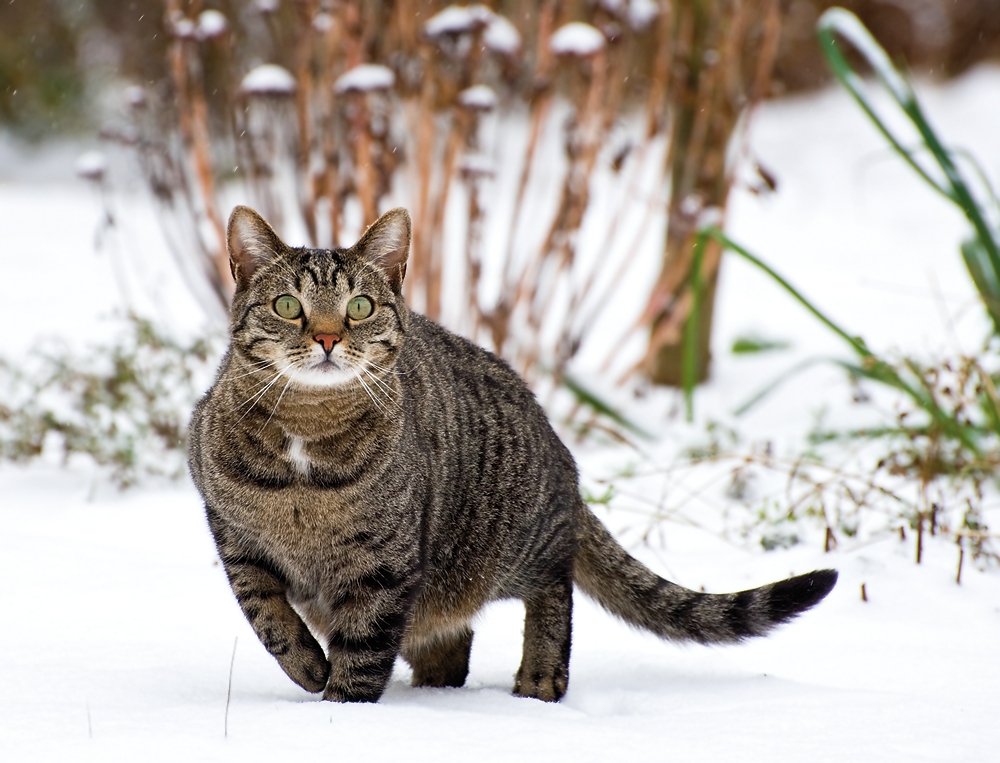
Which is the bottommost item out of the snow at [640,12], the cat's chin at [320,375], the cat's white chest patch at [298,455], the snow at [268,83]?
the cat's white chest patch at [298,455]

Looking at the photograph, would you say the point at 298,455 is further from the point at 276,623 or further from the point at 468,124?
the point at 468,124

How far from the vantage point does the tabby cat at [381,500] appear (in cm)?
214

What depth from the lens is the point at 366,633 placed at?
2143 millimetres

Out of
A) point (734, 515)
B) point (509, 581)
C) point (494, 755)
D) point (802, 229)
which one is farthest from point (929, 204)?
point (494, 755)

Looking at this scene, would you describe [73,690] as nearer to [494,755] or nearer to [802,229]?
[494,755]

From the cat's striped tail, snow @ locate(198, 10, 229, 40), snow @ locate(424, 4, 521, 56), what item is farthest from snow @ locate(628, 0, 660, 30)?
the cat's striped tail

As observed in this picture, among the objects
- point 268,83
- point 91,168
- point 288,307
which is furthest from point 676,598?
point 91,168

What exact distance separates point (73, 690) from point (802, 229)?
831 centimetres

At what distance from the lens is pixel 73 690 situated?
200 centimetres

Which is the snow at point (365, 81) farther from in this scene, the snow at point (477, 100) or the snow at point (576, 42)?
the snow at point (576, 42)

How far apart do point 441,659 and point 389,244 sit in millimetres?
919

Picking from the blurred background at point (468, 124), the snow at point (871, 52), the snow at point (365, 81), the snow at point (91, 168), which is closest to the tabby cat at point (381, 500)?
the snow at point (365, 81)

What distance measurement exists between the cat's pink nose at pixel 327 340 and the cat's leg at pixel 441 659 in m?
0.70

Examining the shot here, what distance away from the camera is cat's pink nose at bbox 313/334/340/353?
7.04ft
